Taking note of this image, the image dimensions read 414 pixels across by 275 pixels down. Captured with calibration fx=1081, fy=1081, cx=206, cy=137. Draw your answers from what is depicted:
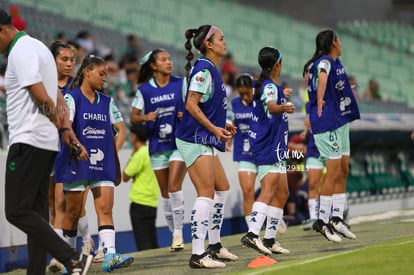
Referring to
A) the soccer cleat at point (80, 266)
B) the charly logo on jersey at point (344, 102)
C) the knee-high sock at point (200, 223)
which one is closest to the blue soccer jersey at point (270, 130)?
the knee-high sock at point (200, 223)

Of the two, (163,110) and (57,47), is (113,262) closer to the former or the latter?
(57,47)

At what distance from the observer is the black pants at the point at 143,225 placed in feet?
47.2

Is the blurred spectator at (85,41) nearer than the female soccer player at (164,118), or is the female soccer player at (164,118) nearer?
the female soccer player at (164,118)

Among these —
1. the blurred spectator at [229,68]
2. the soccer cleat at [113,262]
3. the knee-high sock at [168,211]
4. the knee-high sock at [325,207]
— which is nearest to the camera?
the soccer cleat at [113,262]

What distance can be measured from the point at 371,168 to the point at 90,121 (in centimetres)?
1195

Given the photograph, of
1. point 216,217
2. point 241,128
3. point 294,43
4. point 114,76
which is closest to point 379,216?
point 241,128

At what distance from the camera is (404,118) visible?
2448 centimetres

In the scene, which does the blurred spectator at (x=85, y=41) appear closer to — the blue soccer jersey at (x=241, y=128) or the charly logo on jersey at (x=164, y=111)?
the blue soccer jersey at (x=241, y=128)

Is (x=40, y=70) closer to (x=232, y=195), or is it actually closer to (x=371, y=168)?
(x=232, y=195)

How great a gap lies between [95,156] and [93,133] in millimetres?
225

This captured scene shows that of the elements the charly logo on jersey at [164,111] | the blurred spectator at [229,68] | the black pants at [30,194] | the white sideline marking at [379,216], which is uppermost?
the blurred spectator at [229,68]

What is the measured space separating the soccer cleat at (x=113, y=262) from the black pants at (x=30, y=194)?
1.70m

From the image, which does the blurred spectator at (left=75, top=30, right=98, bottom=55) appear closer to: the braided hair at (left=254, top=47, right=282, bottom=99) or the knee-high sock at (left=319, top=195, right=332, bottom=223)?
the knee-high sock at (left=319, top=195, right=332, bottom=223)

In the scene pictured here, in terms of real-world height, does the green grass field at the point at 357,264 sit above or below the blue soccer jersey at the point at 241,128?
below
